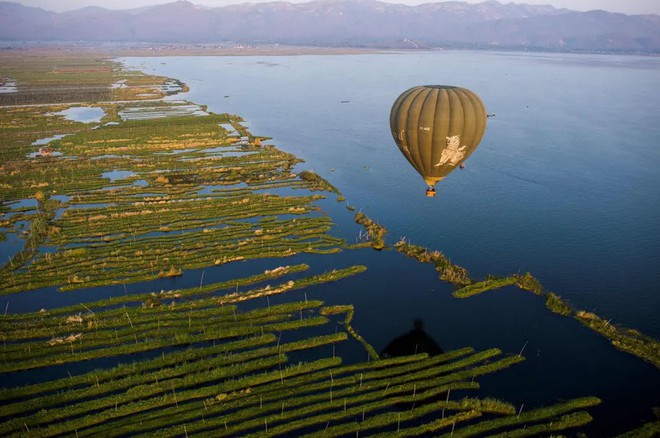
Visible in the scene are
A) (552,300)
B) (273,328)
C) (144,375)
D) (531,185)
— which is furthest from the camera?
(531,185)

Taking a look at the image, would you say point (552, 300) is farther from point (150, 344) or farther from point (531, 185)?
point (531, 185)

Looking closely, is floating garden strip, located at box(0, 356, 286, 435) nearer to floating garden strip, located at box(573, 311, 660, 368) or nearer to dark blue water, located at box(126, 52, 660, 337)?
floating garden strip, located at box(573, 311, 660, 368)

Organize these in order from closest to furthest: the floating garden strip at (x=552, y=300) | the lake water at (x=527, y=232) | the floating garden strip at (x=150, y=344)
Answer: the floating garden strip at (x=150, y=344) → the lake water at (x=527, y=232) → the floating garden strip at (x=552, y=300)

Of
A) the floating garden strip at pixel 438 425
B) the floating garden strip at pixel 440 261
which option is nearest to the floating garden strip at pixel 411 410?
the floating garden strip at pixel 438 425

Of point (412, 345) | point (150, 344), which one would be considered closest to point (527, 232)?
point (412, 345)

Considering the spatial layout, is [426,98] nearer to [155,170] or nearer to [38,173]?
[155,170]

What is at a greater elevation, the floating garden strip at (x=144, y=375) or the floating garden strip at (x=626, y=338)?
the floating garden strip at (x=626, y=338)

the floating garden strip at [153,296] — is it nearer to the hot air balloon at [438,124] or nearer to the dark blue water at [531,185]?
the dark blue water at [531,185]
